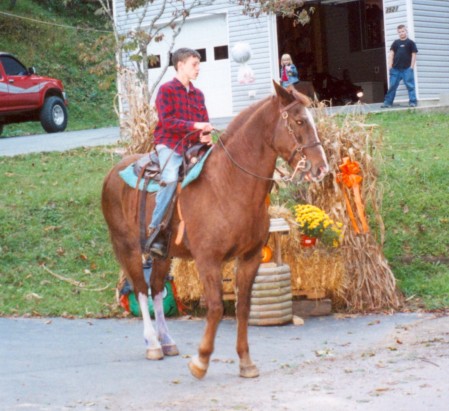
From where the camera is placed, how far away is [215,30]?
29781 millimetres

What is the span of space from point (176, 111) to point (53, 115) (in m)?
20.0

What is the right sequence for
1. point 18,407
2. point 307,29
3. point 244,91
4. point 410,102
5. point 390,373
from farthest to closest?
1. point 307,29
2. point 244,91
3. point 410,102
4. point 390,373
5. point 18,407

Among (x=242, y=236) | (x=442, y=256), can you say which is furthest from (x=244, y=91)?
(x=242, y=236)

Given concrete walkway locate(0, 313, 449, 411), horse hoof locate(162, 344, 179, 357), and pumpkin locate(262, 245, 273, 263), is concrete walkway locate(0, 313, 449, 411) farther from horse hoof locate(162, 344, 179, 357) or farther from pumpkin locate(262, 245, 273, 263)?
pumpkin locate(262, 245, 273, 263)

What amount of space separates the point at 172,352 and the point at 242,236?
166 centimetres

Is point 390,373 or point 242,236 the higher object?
point 242,236

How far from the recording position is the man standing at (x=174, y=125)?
8867mm

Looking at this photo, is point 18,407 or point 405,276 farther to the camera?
point 405,276

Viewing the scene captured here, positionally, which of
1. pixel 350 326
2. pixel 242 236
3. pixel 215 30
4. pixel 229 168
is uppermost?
pixel 215 30

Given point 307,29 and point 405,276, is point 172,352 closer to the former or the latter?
point 405,276

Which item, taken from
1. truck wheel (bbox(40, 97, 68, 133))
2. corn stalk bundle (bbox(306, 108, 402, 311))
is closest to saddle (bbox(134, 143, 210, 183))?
corn stalk bundle (bbox(306, 108, 402, 311))

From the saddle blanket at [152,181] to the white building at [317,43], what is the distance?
543 inches

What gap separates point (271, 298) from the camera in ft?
34.8

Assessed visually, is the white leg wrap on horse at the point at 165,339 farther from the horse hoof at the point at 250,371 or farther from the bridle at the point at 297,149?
the bridle at the point at 297,149
